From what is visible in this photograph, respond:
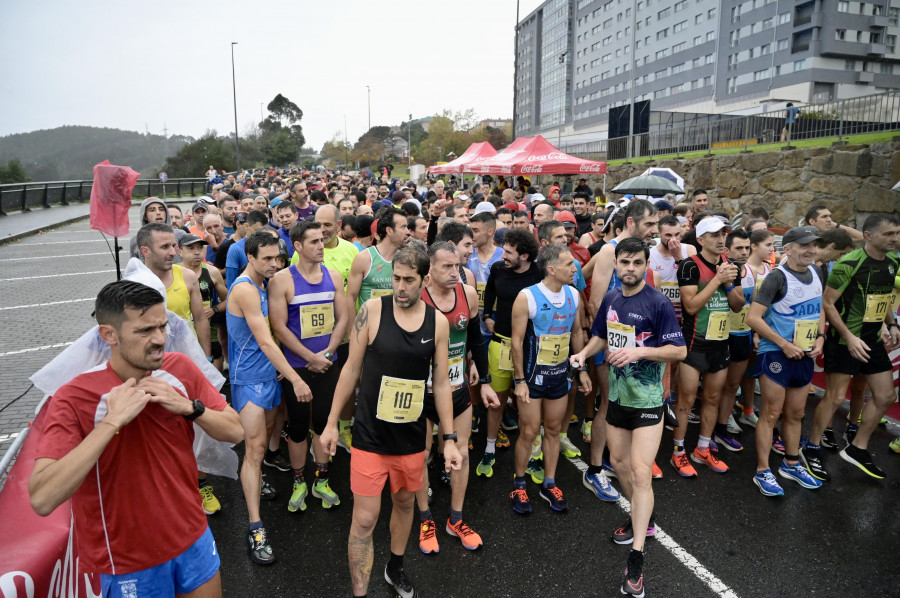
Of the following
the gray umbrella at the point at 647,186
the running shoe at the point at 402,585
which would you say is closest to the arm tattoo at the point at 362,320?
the running shoe at the point at 402,585

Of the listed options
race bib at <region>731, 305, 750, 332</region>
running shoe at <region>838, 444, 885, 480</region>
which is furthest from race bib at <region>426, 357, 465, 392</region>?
running shoe at <region>838, 444, 885, 480</region>

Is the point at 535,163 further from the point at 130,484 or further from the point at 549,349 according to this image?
the point at 130,484

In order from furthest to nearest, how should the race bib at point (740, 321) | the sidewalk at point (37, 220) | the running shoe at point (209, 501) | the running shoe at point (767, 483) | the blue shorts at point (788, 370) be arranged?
the sidewalk at point (37, 220) < the race bib at point (740, 321) < the blue shorts at point (788, 370) < the running shoe at point (767, 483) < the running shoe at point (209, 501)

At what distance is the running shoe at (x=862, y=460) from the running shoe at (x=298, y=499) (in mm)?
4964

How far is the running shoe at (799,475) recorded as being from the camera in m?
4.66

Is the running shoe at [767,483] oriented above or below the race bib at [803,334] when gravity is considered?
below

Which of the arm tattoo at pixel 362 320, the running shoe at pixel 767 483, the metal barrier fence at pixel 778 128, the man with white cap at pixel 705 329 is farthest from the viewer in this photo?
the metal barrier fence at pixel 778 128

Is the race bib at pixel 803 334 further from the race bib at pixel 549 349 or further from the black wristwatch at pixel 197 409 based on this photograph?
the black wristwatch at pixel 197 409

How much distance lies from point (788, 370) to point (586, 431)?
2019 mm

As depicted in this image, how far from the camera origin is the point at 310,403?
4355mm

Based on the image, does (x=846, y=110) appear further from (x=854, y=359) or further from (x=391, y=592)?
(x=391, y=592)

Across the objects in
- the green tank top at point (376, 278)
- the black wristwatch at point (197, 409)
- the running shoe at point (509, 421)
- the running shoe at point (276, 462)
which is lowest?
the running shoe at point (276, 462)

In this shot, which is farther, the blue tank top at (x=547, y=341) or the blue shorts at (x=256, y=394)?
the blue tank top at (x=547, y=341)

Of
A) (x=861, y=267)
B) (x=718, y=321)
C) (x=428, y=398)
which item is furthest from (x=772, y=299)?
(x=428, y=398)
